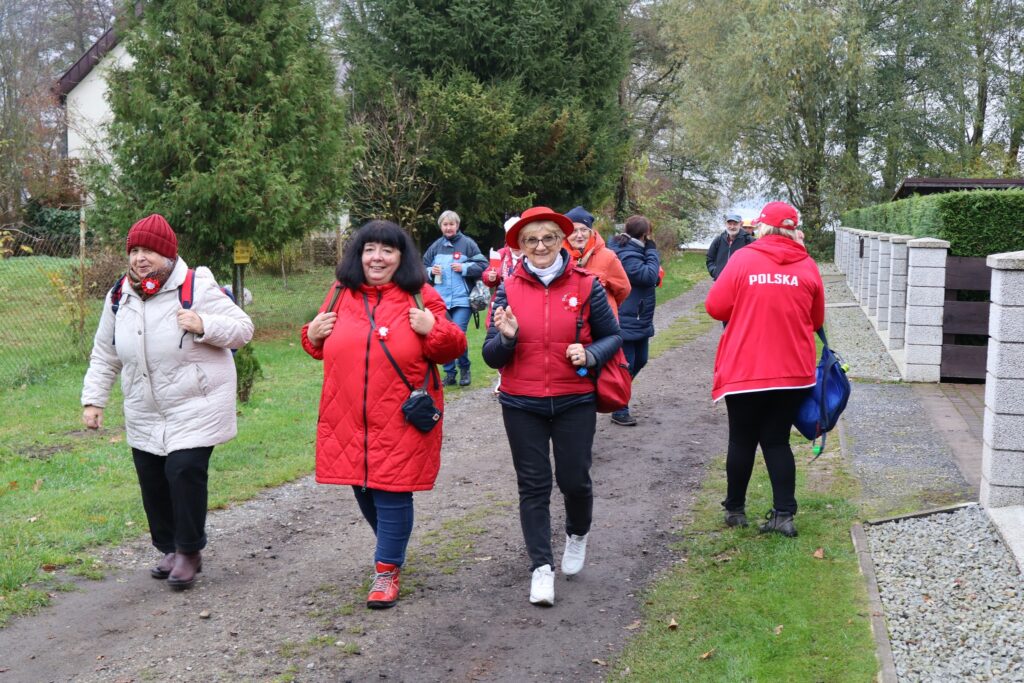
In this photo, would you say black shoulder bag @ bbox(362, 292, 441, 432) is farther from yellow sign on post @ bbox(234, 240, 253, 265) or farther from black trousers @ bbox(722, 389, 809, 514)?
yellow sign on post @ bbox(234, 240, 253, 265)

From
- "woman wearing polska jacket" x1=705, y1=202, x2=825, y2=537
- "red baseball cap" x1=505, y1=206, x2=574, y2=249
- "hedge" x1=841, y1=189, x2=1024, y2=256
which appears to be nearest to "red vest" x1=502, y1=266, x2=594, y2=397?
"red baseball cap" x1=505, y1=206, x2=574, y2=249

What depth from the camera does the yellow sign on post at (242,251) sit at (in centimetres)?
1694

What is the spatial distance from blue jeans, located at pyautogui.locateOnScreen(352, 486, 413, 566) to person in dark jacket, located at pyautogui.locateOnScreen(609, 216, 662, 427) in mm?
4405

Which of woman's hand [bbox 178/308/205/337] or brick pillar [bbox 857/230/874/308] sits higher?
woman's hand [bbox 178/308/205/337]

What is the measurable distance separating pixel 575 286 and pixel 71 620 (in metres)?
3.02

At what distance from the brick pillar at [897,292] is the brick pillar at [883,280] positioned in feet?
5.80

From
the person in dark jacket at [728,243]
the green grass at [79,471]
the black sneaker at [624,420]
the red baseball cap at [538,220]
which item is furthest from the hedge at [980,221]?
the red baseball cap at [538,220]

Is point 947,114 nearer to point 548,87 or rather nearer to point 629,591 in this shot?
point 548,87

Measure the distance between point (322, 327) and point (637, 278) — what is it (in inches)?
184

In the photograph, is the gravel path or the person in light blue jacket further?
the person in light blue jacket

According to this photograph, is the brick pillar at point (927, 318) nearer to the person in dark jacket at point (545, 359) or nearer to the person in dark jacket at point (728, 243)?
the person in dark jacket at point (728, 243)

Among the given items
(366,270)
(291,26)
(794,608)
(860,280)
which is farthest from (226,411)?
(860,280)

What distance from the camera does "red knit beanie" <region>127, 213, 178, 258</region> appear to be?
5449 millimetres

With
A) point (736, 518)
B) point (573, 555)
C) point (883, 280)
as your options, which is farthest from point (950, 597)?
point (883, 280)
